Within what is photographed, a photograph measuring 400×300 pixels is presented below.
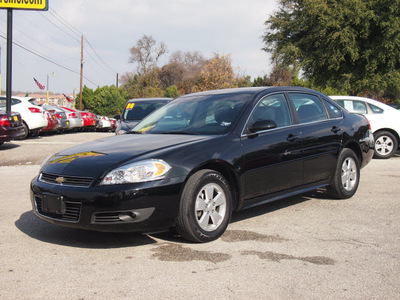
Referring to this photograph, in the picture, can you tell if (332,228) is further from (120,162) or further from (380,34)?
(380,34)

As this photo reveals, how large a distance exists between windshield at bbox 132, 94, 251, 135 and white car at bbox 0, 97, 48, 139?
11481 mm

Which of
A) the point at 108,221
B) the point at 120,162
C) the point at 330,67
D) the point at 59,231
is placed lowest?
the point at 59,231

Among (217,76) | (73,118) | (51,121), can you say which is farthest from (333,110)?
(217,76)

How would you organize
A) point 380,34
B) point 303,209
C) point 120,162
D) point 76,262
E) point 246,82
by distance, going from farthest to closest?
point 246,82 → point 380,34 → point 303,209 → point 120,162 → point 76,262

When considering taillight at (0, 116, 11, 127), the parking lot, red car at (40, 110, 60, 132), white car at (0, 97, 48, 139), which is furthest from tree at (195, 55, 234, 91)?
the parking lot

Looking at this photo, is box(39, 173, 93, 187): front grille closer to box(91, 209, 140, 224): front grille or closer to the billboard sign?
box(91, 209, 140, 224): front grille

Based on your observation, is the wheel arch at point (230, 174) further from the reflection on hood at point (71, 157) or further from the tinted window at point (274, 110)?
the reflection on hood at point (71, 157)

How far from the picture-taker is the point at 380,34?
21.2m

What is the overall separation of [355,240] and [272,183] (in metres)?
1.08

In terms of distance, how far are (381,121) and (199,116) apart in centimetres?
780

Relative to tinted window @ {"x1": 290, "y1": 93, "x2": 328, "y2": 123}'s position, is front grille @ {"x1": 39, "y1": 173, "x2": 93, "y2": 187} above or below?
below

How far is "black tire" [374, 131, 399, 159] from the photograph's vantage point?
11641 mm

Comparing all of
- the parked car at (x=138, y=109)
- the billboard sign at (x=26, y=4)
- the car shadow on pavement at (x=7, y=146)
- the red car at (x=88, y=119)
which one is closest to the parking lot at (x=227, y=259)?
the parked car at (x=138, y=109)

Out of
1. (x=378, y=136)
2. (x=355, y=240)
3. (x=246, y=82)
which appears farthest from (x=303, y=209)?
(x=246, y=82)
